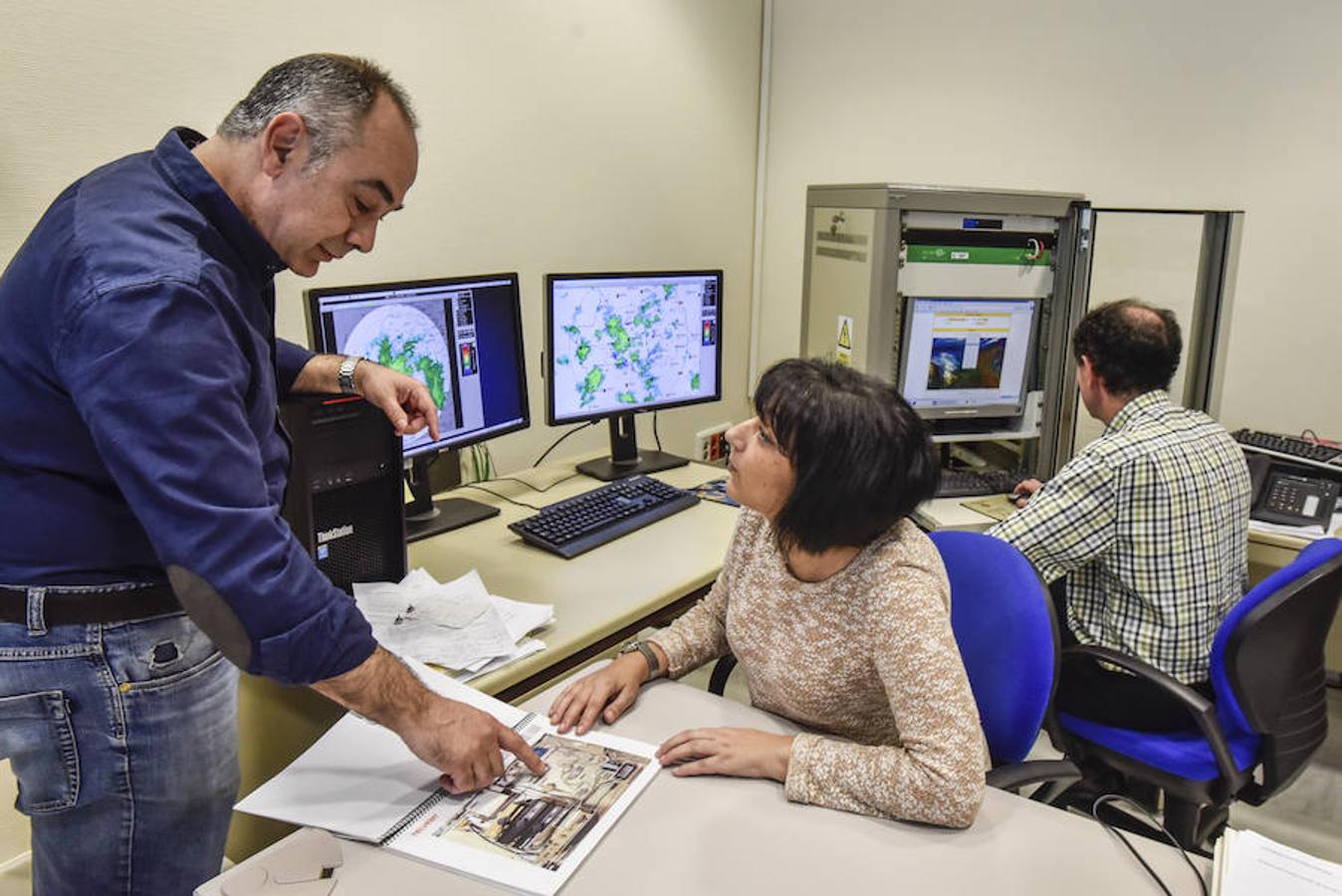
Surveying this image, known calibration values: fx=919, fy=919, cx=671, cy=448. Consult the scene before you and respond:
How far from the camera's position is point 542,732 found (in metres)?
1.24

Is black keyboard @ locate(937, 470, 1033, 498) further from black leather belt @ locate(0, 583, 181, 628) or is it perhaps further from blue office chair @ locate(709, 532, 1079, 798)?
black leather belt @ locate(0, 583, 181, 628)

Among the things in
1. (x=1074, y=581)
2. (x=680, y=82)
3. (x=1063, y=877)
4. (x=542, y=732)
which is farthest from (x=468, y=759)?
(x=680, y=82)

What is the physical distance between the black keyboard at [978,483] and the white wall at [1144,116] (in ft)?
3.56

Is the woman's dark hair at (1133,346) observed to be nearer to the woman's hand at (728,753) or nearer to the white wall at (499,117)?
the woman's hand at (728,753)

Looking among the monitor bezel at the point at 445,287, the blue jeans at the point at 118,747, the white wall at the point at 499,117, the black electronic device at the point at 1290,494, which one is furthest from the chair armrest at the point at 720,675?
the black electronic device at the point at 1290,494

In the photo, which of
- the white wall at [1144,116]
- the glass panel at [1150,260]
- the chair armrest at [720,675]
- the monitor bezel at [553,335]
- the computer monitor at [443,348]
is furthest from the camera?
the glass panel at [1150,260]

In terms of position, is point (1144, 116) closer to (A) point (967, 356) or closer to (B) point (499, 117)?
(A) point (967, 356)

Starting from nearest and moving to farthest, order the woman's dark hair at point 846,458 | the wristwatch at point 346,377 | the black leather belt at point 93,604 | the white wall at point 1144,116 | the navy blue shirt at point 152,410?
the navy blue shirt at point 152,410 < the black leather belt at point 93,604 < the woman's dark hair at point 846,458 < the wristwatch at point 346,377 < the white wall at point 1144,116

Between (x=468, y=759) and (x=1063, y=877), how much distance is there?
666 millimetres

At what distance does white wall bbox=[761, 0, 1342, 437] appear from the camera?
2818 mm

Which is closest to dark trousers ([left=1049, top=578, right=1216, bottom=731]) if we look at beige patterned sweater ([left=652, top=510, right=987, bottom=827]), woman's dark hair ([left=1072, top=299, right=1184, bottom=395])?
woman's dark hair ([left=1072, top=299, right=1184, bottom=395])

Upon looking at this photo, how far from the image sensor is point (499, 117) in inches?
103

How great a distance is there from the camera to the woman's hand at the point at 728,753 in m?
1.15

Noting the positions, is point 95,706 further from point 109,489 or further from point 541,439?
point 541,439
